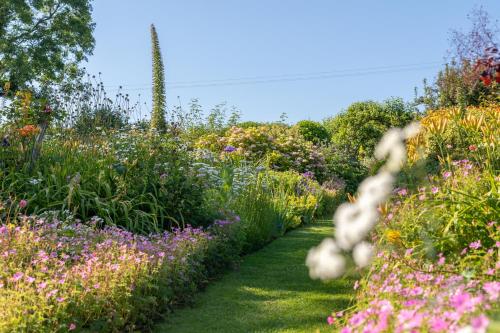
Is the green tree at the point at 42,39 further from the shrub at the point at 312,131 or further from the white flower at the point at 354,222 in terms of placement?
the white flower at the point at 354,222

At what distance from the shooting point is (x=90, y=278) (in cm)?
388

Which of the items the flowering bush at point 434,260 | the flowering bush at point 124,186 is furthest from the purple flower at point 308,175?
the flowering bush at point 434,260

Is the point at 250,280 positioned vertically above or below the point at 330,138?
below

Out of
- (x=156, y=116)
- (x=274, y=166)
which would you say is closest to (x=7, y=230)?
(x=274, y=166)

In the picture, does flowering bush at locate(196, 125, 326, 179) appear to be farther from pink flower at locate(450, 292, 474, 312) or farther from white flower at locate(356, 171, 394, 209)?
pink flower at locate(450, 292, 474, 312)

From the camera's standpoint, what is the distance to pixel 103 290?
379 centimetres

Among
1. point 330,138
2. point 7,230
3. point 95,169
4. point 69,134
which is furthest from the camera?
point 330,138

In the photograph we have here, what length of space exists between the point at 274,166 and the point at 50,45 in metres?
14.0

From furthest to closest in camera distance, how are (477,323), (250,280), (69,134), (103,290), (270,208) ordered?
1. (69,134)
2. (270,208)
3. (250,280)
4. (103,290)
5. (477,323)

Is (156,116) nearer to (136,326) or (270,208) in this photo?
(270,208)

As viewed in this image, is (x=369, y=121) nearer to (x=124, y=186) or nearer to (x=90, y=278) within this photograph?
(x=124, y=186)

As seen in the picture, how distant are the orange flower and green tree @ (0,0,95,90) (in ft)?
49.1

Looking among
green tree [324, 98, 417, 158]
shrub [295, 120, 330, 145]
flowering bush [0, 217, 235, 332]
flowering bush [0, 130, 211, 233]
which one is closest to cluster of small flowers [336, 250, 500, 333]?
flowering bush [0, 217, 235, 332]

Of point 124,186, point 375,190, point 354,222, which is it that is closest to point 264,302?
point 354,222
